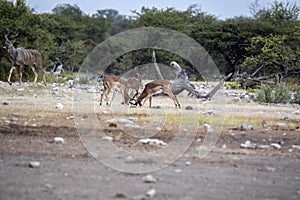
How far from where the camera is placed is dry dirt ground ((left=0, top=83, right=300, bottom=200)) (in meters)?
6.14

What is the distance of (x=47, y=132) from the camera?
948 cm

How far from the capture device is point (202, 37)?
37.5 m

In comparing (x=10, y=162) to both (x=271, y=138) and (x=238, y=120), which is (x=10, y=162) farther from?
(x=238, y=120)

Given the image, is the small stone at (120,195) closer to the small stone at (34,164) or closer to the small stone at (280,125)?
the small stone at (34,164)

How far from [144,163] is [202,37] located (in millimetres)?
30599

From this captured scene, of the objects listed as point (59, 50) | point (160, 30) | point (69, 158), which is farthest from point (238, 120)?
point (59, 50)

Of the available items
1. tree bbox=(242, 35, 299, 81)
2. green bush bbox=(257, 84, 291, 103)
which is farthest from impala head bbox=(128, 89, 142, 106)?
tree bbox=(242, 35, 299, 81)

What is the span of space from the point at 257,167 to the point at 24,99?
9.32m

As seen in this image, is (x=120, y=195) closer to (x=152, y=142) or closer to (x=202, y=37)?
(x=152, y=142)

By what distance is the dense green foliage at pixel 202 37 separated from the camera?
86.7 ft

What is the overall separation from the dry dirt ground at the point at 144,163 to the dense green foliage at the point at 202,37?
15200 mm

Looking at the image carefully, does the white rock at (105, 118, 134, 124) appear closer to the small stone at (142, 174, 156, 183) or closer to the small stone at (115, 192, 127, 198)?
the small stone at (142, 174, 156, 183)

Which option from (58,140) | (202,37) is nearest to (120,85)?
(58,140)

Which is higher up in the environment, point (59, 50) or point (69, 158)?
point (59, 50)
